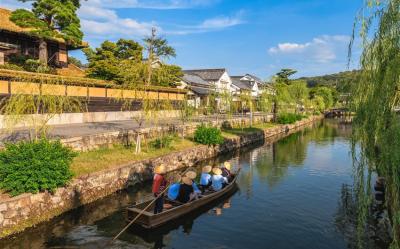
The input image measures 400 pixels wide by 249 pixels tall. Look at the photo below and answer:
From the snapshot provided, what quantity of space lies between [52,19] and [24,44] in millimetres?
4747

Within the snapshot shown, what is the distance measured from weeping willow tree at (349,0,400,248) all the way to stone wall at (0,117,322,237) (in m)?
9.98

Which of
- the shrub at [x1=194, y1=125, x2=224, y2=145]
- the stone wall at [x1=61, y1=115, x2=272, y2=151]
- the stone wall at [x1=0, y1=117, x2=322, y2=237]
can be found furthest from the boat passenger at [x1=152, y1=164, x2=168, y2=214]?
the shrub at [x1=194, y1=125, x2=224, y2=145]

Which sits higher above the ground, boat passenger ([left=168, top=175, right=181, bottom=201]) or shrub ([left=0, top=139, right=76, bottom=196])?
shrub ([left=0, top=139, right=76, bottom=196])

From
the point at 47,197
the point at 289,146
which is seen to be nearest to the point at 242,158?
the point at 289,146

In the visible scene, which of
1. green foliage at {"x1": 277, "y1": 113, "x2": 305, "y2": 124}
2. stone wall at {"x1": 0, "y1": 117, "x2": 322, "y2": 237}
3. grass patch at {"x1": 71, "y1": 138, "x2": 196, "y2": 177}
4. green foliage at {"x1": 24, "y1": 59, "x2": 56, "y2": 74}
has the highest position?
green foliage at {"x1": 24, "y1": 59, "x2": 56, "y2": 74}

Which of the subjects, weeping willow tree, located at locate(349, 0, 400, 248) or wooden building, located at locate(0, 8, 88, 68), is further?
wooden building, located at locate(0, 8, 88, 68)

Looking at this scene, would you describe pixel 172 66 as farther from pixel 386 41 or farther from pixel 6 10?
pixel 386 41

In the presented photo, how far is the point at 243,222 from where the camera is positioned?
12680 millimetres

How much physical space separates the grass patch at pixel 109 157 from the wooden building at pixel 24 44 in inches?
471

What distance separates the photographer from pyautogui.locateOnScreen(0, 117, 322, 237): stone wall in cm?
1027

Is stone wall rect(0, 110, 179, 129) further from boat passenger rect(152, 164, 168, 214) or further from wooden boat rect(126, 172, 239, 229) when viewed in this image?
boat passenger rect(152, 164, 168, 214)

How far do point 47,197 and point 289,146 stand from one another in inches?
999

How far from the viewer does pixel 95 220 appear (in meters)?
12.2

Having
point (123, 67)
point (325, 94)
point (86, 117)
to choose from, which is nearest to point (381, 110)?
point (123, 67)
